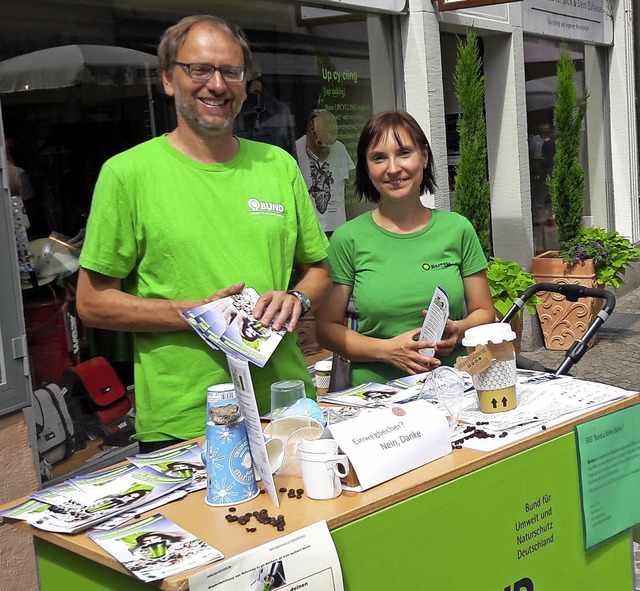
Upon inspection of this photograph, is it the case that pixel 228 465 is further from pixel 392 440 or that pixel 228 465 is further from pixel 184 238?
pixel 184 238

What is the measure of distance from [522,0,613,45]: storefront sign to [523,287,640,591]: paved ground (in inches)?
122

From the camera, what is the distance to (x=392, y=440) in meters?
2.24

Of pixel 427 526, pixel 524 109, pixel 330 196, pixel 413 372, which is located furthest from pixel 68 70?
pixel 524 109

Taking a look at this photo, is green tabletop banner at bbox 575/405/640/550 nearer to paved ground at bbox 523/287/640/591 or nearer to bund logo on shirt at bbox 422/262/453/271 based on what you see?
bund logo on shirt at bbox 422/262/453/271

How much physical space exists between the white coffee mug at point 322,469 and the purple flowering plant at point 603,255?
6948 mm

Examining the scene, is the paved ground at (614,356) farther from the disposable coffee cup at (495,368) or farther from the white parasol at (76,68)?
the disposable coffee cup at (495,368)

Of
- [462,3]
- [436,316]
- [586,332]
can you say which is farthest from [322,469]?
[462,3]

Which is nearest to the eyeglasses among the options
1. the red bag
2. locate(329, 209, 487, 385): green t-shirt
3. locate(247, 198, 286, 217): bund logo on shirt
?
locate(247, 198, 286, 217): bund logo on shirt

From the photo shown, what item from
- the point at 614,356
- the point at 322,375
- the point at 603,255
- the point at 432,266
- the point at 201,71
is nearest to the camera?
the point at 201,71

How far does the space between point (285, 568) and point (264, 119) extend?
4622mm

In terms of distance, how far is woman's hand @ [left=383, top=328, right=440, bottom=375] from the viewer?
306 centimetres

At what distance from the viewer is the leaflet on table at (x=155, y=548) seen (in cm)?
178

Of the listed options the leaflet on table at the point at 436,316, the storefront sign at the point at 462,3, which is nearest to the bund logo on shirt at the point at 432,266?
the leaflet on table at the point at 436,316

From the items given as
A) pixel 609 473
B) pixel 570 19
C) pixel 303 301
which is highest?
pixel 570 19
